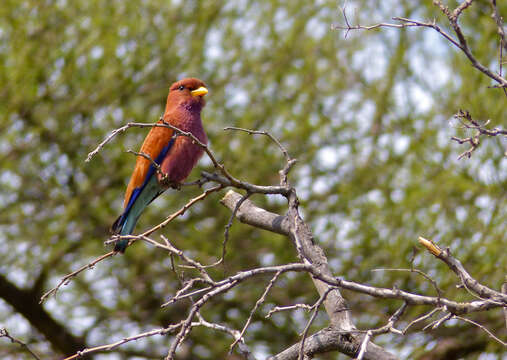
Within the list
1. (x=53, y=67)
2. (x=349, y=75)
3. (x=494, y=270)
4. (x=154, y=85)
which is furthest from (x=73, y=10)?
(x=494, y=270)

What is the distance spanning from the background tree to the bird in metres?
2.15

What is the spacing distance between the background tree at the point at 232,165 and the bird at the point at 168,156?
2.15 metres

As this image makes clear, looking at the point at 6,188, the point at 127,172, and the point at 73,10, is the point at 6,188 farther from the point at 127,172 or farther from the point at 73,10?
the point at 73,10

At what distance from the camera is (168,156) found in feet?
15.8

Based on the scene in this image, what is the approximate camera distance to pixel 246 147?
7723 mm

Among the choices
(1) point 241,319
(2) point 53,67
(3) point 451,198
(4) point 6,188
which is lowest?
(1) point 241,319

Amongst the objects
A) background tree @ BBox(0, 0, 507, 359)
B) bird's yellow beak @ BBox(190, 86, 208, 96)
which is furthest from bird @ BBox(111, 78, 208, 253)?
background tree @ BBox(0, 0, 507, 359)

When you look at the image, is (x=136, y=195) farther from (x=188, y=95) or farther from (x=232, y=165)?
(x=232, y=165)

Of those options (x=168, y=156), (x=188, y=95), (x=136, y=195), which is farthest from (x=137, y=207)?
(x=188, y=95)

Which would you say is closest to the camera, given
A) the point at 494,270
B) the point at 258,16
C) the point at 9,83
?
the point at 494,270

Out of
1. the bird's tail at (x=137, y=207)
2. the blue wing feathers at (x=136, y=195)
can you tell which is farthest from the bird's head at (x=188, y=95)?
the bird's tail at (x=137, y=207)

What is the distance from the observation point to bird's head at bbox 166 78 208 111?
17.0 feet

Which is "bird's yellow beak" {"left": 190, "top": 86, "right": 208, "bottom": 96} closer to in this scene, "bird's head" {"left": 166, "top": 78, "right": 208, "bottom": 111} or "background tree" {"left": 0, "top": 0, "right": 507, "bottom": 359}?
"bird's head" {"left": 166, "top": 78, "right": 208, "bottom": 111}

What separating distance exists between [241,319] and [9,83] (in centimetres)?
354
